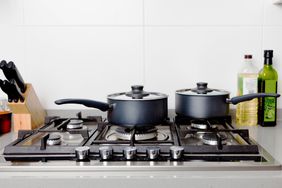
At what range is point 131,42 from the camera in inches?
52.7

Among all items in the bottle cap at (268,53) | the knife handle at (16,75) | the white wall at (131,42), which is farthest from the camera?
the white wall at (131,42)

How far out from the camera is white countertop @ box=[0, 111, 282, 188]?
73 cm

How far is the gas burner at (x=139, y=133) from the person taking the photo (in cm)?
101

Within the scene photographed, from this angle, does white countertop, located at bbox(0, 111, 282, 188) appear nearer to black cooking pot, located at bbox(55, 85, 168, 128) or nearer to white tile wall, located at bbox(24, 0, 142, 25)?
black cooking pot, located at bbox(55, 85, 168, 128)

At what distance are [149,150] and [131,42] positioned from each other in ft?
2.09

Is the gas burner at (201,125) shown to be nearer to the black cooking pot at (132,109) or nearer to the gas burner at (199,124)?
the gas burner at (199,124)

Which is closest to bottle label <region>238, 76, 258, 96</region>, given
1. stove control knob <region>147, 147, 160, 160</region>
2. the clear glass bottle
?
the clear glass bottle

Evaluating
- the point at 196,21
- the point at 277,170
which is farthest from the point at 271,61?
the point at 277,170

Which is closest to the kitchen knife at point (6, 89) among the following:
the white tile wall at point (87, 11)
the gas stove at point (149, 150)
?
the gas stove at point (149, 150)

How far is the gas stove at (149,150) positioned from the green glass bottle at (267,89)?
0.79 ft

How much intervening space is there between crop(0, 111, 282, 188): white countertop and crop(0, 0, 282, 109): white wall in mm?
628

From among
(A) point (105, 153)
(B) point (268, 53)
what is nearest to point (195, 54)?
(B) point (268, 53)

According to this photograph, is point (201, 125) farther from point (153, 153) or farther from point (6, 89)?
point (6, 89)

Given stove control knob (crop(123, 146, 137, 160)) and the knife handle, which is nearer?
stove control knob (crop(123, 146, 137, 160))
